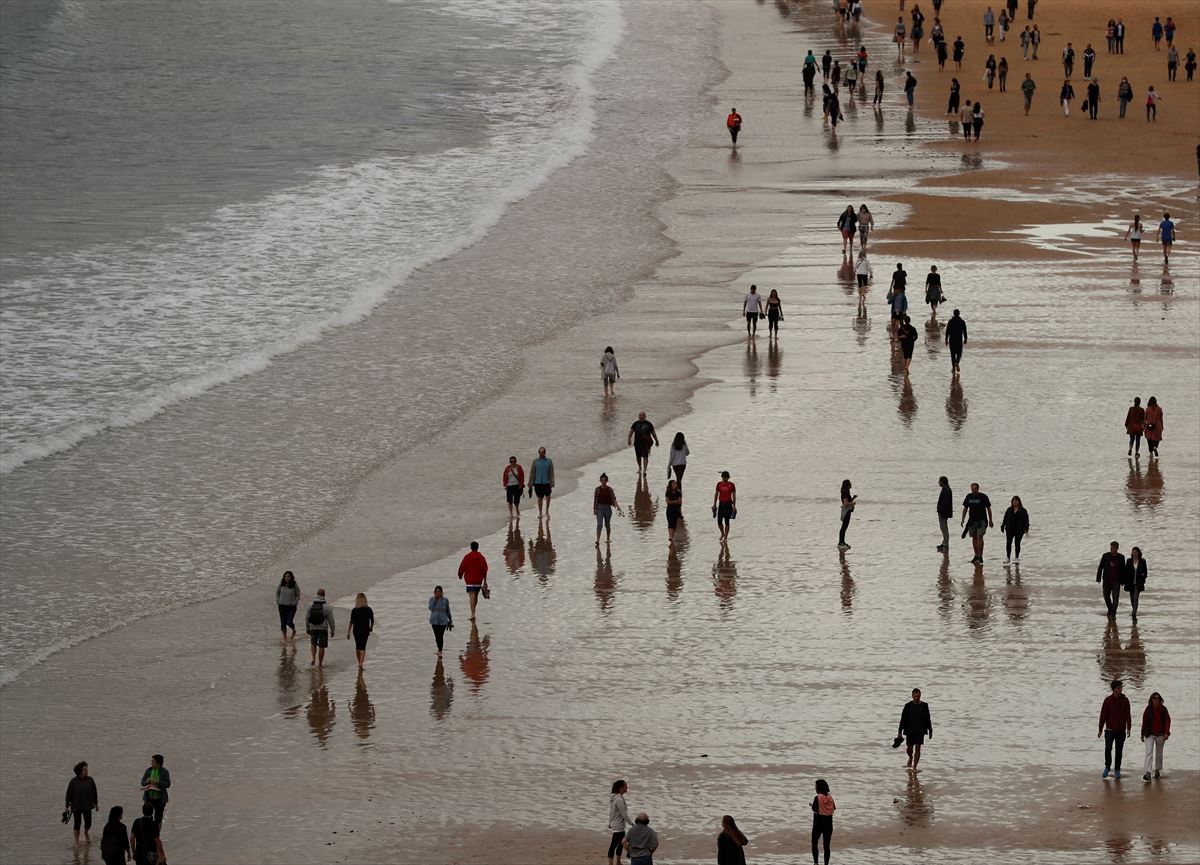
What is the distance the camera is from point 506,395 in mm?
31562

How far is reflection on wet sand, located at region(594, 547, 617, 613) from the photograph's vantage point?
2248 centimetres

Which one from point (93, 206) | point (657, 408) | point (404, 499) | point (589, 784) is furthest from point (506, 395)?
point (93, 206)

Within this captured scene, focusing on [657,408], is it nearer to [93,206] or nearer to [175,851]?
[175,851]

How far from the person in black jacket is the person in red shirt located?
750 cm

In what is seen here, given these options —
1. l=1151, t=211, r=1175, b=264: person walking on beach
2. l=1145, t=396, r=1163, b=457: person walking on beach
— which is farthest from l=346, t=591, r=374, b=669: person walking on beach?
l=1151, t=211, r=1175, b=264: person walking on beach

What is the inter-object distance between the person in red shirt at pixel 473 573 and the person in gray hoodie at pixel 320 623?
191 cm

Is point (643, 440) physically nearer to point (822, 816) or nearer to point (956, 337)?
point (956, 337)

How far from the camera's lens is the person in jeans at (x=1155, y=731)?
56.6ft

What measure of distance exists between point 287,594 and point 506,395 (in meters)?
10.4

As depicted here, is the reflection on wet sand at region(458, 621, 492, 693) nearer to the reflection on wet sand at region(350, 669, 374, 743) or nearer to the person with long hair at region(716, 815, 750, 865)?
the reflection on wet sand at region(350, 669, 374, 743)

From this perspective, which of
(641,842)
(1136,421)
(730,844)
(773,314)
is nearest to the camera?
(730,844)

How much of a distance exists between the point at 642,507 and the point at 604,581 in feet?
10.2

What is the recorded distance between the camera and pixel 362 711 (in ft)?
64.8

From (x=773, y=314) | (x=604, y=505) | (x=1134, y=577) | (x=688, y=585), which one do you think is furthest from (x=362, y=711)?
(x=773, y=314)
